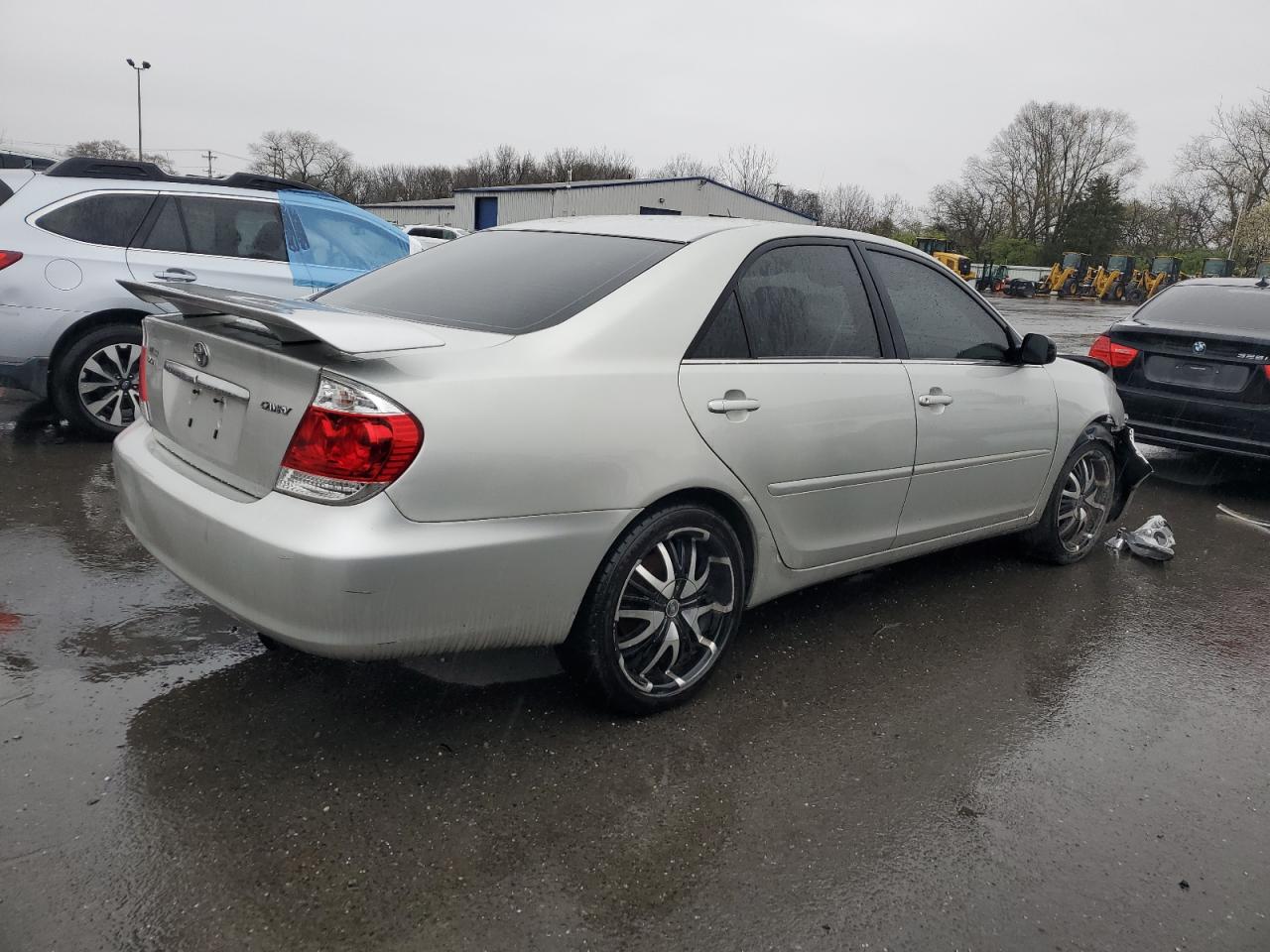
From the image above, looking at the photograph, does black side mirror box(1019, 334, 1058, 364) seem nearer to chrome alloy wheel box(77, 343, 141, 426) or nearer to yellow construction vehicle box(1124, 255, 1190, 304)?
chrome alloy wheel box(77, 343, 141, 426)

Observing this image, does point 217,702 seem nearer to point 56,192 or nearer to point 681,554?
point 681,554

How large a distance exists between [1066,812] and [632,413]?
1689 millimetres

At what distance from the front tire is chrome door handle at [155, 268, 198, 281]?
4.67m

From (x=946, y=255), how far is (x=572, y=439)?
40882 millimetres

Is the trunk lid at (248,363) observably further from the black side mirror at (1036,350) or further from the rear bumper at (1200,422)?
the rear bumper at (1200,422)

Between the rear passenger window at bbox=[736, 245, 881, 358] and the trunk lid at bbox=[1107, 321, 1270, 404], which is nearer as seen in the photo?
the rear passenger window at bbox=[736, 245, 881, 358]

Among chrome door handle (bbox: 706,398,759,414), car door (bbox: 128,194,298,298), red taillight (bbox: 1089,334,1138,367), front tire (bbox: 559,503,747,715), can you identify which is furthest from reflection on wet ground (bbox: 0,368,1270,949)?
red taillight (bbox: 1089,334,1138,367)

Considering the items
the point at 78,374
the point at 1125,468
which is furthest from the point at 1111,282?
the point at 78,374

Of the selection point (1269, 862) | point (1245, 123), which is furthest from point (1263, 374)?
point (1245, 123)

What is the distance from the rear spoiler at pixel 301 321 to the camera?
2.33 m

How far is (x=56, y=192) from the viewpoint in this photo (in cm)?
593

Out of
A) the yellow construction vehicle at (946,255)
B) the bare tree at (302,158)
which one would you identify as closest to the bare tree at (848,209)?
the yellow construction vehicle at (946,255)

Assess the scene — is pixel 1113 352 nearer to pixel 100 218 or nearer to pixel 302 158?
pixel 100 218

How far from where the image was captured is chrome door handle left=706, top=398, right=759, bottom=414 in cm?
294
